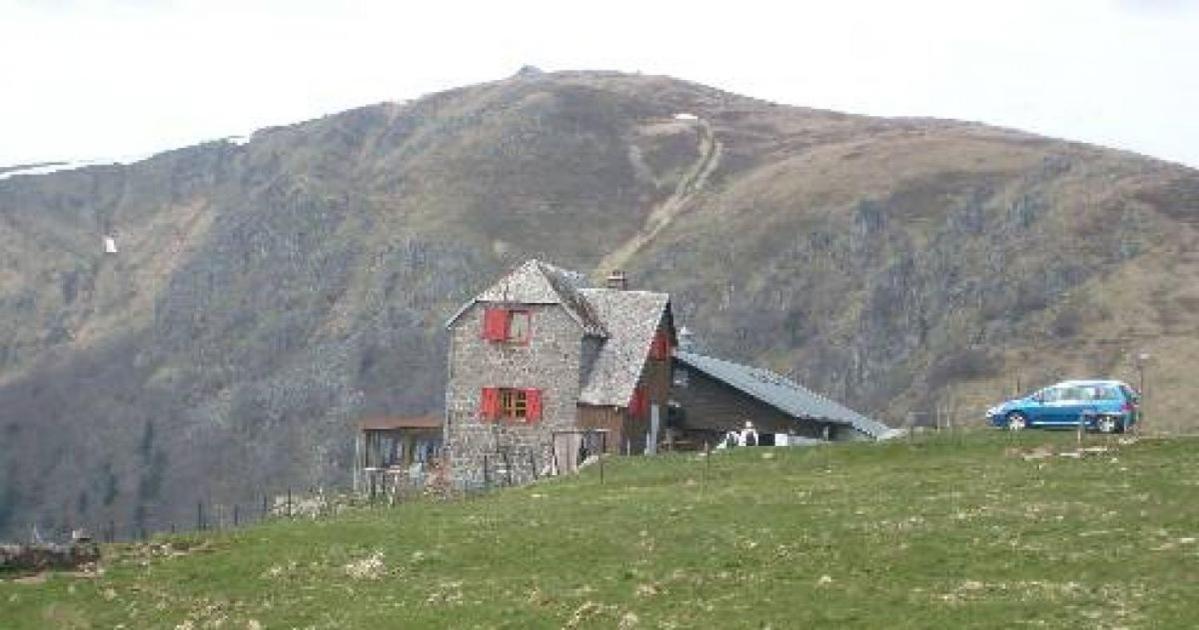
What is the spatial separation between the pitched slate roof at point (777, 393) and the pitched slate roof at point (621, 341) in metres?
6.31

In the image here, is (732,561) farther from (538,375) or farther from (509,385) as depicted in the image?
(509,385)

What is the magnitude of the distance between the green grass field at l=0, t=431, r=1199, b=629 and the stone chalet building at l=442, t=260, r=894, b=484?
2623 cm

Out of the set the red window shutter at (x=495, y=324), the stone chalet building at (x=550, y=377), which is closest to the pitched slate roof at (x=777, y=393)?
the stone chalet building at (x=550, y=377)

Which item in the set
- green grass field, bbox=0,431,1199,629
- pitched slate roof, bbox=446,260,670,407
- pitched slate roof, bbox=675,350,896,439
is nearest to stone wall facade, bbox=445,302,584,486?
pitched slate roof, bbox=446,260,670,407

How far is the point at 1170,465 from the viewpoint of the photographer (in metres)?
44.7

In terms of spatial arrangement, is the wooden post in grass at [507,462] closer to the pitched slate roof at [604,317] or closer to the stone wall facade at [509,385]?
the stone wall facade at [509,385]

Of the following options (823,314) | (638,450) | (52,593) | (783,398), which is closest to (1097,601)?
(52,593)

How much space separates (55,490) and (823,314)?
99282mm

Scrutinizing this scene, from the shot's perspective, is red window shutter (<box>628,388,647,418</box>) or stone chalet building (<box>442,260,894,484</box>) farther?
red window shutter (<box>628,388,647,418</box>)

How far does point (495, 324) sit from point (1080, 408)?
107ft

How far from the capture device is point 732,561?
34906 millimetres

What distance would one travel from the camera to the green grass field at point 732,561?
97.4 ft

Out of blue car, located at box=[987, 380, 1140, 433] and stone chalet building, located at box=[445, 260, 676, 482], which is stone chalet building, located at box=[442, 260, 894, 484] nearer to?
stone chalet building, located at box=[445, 260, 676, 482]

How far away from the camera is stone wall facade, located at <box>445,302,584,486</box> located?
78.0m
